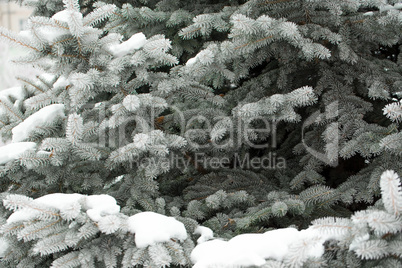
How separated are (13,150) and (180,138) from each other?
2.91ft

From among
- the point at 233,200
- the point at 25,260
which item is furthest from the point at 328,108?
the point at 25,260

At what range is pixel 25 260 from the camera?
5.50 feet

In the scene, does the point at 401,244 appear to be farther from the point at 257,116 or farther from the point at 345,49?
the point at 345,49

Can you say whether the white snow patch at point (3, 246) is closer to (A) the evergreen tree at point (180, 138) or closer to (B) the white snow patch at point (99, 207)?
(A) the evergreen tree at point (180, 138)

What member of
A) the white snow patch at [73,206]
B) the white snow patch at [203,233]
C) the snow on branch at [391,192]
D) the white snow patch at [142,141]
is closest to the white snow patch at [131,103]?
the white snow patch at [142,141]

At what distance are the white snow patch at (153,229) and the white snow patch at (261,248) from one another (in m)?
0.19

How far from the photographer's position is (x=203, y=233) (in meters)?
1.67

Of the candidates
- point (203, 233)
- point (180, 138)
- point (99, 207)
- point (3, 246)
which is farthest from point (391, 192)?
point (3, 246)

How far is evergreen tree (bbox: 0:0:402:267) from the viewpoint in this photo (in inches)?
59.0

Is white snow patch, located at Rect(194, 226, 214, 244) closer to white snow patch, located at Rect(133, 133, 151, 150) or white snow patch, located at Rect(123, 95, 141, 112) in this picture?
white snow patch, located at Rect(133, 133, 151, 150)

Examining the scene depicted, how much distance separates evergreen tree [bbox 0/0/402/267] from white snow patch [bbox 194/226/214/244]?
14mm

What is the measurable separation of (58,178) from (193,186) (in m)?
0.82

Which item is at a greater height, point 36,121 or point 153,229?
point 36,121

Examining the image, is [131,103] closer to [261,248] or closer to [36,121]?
[36,121]
